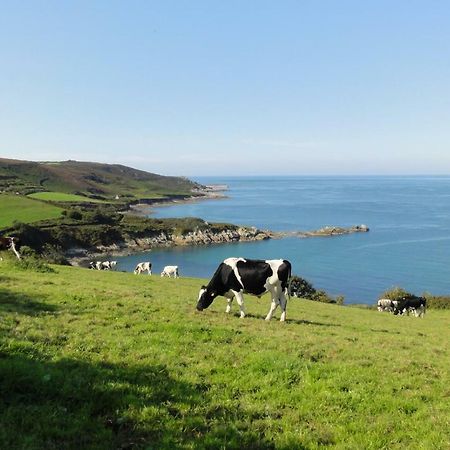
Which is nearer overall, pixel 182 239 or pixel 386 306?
pixel 386 306

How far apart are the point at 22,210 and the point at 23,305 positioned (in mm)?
121333

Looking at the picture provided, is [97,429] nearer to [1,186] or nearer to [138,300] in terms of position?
[138,300]

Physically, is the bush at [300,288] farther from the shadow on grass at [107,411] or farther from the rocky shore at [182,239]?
the rocky shore at [182,239]

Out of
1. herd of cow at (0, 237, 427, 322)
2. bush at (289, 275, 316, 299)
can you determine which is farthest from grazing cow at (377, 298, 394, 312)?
herd of cow at (0, 237, 427, 322)

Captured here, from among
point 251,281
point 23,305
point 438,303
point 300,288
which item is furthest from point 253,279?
point 300,288

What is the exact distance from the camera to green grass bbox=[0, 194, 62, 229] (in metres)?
115

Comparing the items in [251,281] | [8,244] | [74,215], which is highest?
[251,281]

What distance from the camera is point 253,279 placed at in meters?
17.5

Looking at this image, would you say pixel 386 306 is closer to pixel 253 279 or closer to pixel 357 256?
pixel 253 279

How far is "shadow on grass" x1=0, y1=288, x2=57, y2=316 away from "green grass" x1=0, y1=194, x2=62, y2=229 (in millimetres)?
99568

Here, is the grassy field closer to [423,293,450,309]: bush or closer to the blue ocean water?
[423,293,450,309]: bush

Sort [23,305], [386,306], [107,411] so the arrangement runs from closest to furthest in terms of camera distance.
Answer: [107,411], [23,305], [386,306]

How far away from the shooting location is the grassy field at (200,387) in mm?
7418

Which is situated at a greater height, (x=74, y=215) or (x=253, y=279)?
(x=253, y=279)
